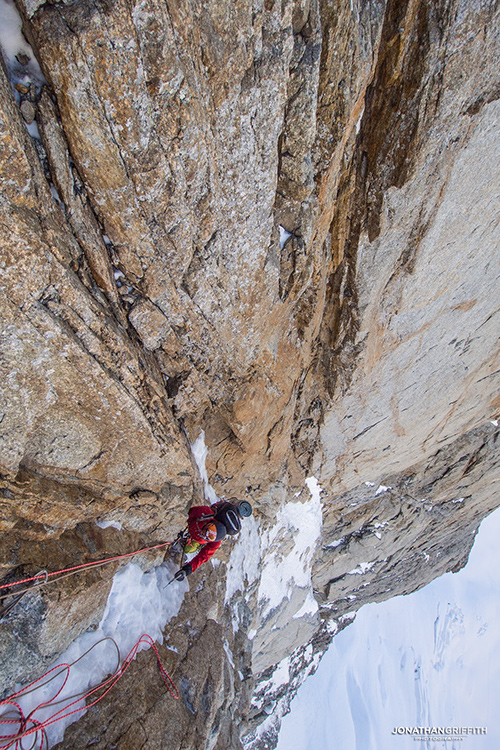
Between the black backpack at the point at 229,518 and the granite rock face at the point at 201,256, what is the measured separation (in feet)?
2.15

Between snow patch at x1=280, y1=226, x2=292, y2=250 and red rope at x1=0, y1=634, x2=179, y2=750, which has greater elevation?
snow patch at x1=280, y1=226, x2=292, y2=250

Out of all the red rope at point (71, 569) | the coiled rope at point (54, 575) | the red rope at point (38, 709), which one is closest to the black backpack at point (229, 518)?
the red rope at point (71, 569)

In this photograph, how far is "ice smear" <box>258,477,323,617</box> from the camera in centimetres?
964

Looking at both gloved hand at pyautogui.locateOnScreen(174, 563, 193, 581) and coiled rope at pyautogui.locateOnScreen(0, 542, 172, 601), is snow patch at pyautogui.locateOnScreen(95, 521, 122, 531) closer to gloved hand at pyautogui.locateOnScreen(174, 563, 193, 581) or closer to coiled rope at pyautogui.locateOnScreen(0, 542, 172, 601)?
coiled rope at pyautogui.locateOnScreen(0, 542, 172, 601)

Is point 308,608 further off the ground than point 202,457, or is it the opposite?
point 202,457

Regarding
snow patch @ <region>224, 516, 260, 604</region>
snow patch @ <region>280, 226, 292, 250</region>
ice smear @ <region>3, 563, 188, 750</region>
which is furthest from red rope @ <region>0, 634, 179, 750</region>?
snow patch @ <region>280, 226, 292, 250</region>

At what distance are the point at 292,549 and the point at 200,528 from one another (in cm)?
587

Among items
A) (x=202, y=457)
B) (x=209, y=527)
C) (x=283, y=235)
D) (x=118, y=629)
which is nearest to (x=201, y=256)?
(x=283, y=235)

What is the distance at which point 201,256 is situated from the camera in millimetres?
4199

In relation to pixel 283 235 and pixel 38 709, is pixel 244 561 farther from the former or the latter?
pixel 283 235

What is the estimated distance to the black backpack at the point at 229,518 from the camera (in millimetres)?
5523

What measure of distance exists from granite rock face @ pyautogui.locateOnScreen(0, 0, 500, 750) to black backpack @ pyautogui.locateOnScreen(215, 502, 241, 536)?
25.8 inches

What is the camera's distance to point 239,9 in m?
3.15

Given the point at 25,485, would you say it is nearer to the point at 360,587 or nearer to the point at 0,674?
the point at 0,674
